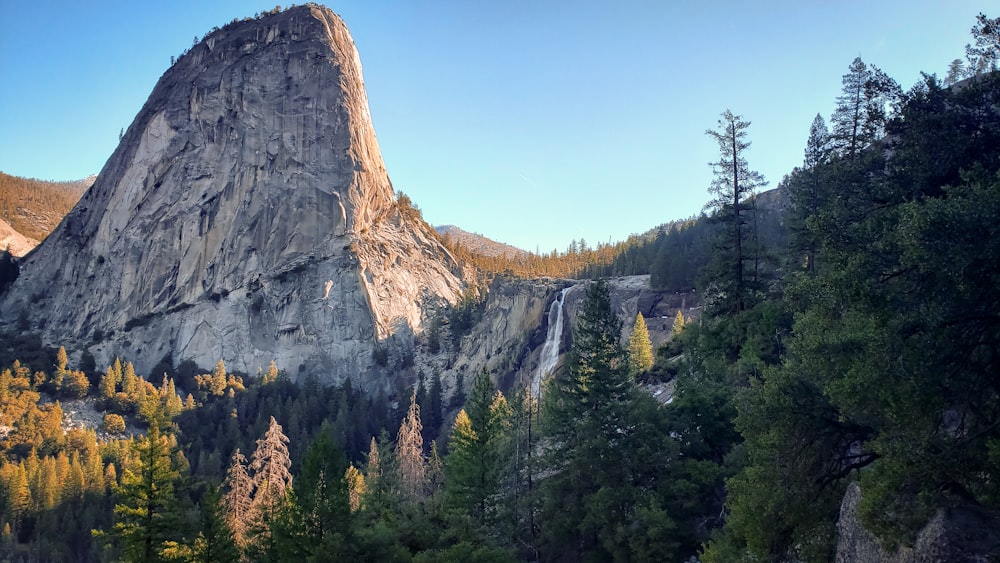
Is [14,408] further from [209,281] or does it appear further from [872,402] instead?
[872,402]

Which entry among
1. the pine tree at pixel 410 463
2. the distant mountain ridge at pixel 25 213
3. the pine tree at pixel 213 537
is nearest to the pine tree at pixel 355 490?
the pine tree at pixel 410 463

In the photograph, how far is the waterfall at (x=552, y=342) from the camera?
2958 inches

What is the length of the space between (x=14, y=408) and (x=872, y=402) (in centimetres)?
9186

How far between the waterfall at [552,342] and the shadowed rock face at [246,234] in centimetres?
3310

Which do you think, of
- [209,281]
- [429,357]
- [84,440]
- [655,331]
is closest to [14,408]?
[84,440]

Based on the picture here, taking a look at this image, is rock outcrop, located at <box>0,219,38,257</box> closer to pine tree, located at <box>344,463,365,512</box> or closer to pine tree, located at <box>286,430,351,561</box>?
pine tree, located at <box>344,463,365,512</box>

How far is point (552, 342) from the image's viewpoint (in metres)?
79.3

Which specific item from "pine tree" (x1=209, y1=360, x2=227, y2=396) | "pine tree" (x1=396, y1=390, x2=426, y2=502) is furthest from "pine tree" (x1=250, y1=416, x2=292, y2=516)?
"pine tree" (x1=209, y1=360, x2=227, y2=396)

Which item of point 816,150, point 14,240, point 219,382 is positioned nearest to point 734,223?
point 816,150

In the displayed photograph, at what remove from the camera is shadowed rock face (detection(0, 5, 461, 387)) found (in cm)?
10156

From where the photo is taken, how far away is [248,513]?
23.7 m

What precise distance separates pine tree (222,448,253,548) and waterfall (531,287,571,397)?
5006 centimetres

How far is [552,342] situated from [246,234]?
6024 centimetres

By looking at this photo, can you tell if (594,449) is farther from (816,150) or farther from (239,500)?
(816,150)
